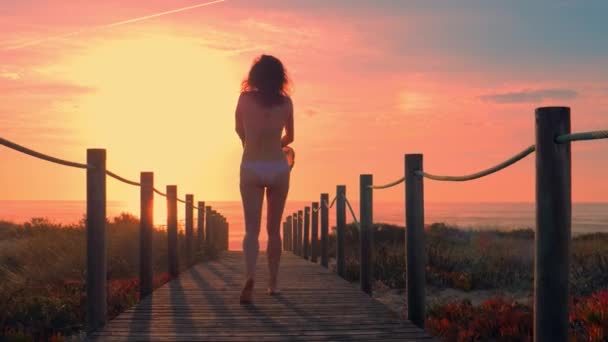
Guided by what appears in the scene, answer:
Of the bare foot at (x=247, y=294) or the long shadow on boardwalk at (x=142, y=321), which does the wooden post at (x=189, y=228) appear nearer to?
the long shadow on boardwalk at (x=142, y=321)

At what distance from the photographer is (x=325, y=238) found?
1310 centimetres

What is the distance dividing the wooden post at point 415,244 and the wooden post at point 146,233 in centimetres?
317

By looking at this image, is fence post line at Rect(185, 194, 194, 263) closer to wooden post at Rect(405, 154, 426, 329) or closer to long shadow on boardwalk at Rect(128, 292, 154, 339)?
long shadow on boardwalk at Rect(128, 292, 154, 339)

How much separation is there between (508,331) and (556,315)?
391 centimetres

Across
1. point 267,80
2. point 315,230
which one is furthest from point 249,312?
point 315,230

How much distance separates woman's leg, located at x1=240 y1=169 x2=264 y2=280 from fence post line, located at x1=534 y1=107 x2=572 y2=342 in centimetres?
327

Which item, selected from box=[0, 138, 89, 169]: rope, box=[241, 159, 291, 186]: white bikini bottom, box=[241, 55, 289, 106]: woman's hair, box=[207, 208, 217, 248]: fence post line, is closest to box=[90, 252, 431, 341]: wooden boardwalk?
box=[241, 159, 291, 186]: white bikini bottom

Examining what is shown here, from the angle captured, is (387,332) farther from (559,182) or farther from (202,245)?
(202,245)

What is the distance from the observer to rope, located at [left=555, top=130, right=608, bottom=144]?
3250 millimetres

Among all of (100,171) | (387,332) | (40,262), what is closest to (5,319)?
(100,171)

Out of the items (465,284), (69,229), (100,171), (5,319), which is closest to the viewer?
(100,171)

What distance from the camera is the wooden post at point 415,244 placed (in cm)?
607

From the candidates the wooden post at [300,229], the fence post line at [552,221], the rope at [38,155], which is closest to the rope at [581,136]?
the fence post line at [552,221]

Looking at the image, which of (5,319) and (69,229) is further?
(69,229)
